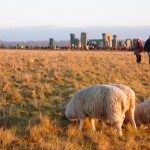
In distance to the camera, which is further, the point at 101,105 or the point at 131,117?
the point at 131,117

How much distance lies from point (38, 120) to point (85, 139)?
4.48 feet

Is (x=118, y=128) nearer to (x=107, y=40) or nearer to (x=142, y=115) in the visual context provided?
(x=142, y=115)

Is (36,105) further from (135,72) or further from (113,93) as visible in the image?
(135,72)

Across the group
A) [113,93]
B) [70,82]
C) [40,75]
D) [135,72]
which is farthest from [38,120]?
[135,72]

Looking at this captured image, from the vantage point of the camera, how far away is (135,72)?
1764 cm

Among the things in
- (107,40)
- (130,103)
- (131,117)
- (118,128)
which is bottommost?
(118,128)

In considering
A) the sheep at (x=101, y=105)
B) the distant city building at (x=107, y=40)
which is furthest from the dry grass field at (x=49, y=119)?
the distant city building at (x=107, y=40)

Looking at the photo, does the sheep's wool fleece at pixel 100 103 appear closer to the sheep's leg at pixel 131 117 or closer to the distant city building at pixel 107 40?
the sheep's leg at pixel 131 117

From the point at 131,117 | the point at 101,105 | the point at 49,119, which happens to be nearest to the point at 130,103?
the point at 131,117

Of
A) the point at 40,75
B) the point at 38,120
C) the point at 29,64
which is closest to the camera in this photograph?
the point at 38,120

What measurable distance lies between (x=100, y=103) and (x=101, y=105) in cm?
5

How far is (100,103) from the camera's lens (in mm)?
8242

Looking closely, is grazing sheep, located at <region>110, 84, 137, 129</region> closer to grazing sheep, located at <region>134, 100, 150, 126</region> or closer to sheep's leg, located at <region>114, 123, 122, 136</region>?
sheep's leg, located at <region>114, 123, 122, 136</region>

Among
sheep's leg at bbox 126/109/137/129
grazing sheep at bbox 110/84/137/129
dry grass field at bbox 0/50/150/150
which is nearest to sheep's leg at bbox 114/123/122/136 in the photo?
dry grass field at bbox 0/50/150/150
